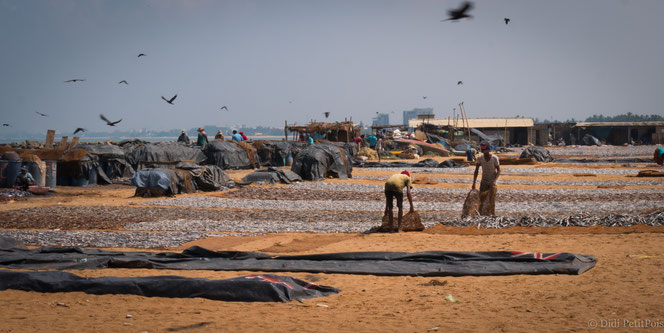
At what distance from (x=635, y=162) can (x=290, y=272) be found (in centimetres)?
3617

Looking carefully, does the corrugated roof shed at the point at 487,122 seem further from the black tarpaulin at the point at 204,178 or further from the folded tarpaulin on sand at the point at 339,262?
the folded tarpaulin on sand at the point at 339,262

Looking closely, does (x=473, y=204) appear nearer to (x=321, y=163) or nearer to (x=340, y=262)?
(x=340, y=262)

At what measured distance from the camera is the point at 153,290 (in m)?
8.20

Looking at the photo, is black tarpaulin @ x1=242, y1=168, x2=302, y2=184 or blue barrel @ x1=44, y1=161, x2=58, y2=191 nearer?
blue barrel @ x1=44, y1=161, x2=58, y2=191

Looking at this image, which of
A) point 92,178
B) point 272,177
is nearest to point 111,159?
point 92,178

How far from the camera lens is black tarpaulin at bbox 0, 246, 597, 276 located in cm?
927

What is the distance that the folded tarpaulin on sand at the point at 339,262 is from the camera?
30.4 feet

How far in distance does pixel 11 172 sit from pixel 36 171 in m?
0.88

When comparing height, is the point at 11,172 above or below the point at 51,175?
above

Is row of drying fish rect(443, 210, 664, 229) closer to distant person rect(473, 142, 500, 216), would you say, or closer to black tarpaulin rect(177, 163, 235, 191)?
distant person rect(473, 142, 500, 216)

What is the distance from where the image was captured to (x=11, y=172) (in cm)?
2261

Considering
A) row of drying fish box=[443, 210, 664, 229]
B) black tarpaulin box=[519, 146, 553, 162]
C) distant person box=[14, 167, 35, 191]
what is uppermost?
black tarpaulin box=[519, 146, 553, 162]

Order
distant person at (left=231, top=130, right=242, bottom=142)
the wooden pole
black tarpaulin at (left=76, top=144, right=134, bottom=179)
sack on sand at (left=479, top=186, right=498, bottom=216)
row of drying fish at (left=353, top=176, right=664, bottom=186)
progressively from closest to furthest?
sack on sand at (left=479, top=186, right=498, bottom=216)
row of drying fish at (left=353, top=176, right=664, bottom=186)
black tarpaulin at (left=76, top=144, right=134, bottom=179)
the wooden pole
distant person at (left=231, top=130, right=242, bottom=142)

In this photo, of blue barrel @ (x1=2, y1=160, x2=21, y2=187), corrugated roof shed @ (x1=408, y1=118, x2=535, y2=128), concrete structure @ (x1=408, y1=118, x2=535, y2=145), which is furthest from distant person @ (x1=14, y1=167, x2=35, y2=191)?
corrugated roof shed @ (x1=408, y1=118, x2=535, y2=128)
